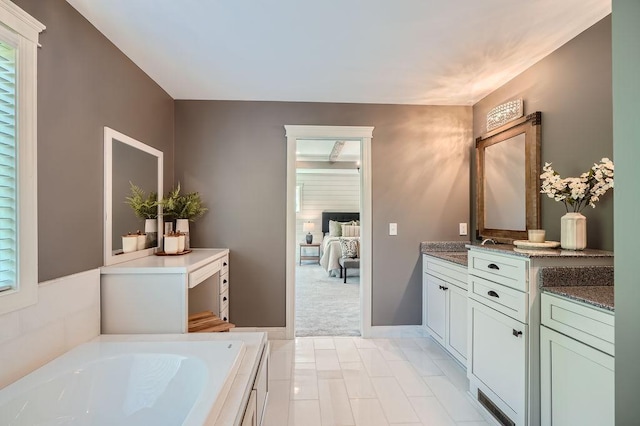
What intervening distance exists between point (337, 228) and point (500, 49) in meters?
5.71

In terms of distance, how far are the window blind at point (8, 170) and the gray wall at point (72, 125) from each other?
0.43ft

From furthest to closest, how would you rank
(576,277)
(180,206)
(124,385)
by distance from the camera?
(180,206), (576,277), (124,385)

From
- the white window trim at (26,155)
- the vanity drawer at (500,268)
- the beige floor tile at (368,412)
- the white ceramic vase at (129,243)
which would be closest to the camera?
the white window trim at (26,155)

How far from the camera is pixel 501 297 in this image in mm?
1794

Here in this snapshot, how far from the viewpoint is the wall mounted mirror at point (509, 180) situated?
2322 mm

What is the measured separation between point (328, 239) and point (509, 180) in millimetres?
4317

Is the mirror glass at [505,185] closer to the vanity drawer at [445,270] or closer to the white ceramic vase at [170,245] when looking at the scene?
the vanity drawer at [445,270]

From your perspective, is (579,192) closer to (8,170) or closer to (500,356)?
(500,356)

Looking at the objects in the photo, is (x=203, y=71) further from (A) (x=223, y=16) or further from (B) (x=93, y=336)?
(B) (x=93, y=336)

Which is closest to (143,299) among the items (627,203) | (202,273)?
(202,273)

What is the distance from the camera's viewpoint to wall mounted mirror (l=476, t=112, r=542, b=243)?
232 centimetres

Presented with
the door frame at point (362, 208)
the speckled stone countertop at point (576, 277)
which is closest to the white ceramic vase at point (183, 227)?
the door frame at point (362, 208)

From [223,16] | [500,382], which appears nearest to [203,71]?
[223,16]

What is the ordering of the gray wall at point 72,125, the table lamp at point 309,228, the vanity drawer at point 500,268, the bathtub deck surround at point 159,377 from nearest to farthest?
the bathtub deck surround at point 159,377 → the gray wall at point 72,125 → the vanity drawer at point 500,268 → the table lamp at point 309,228
